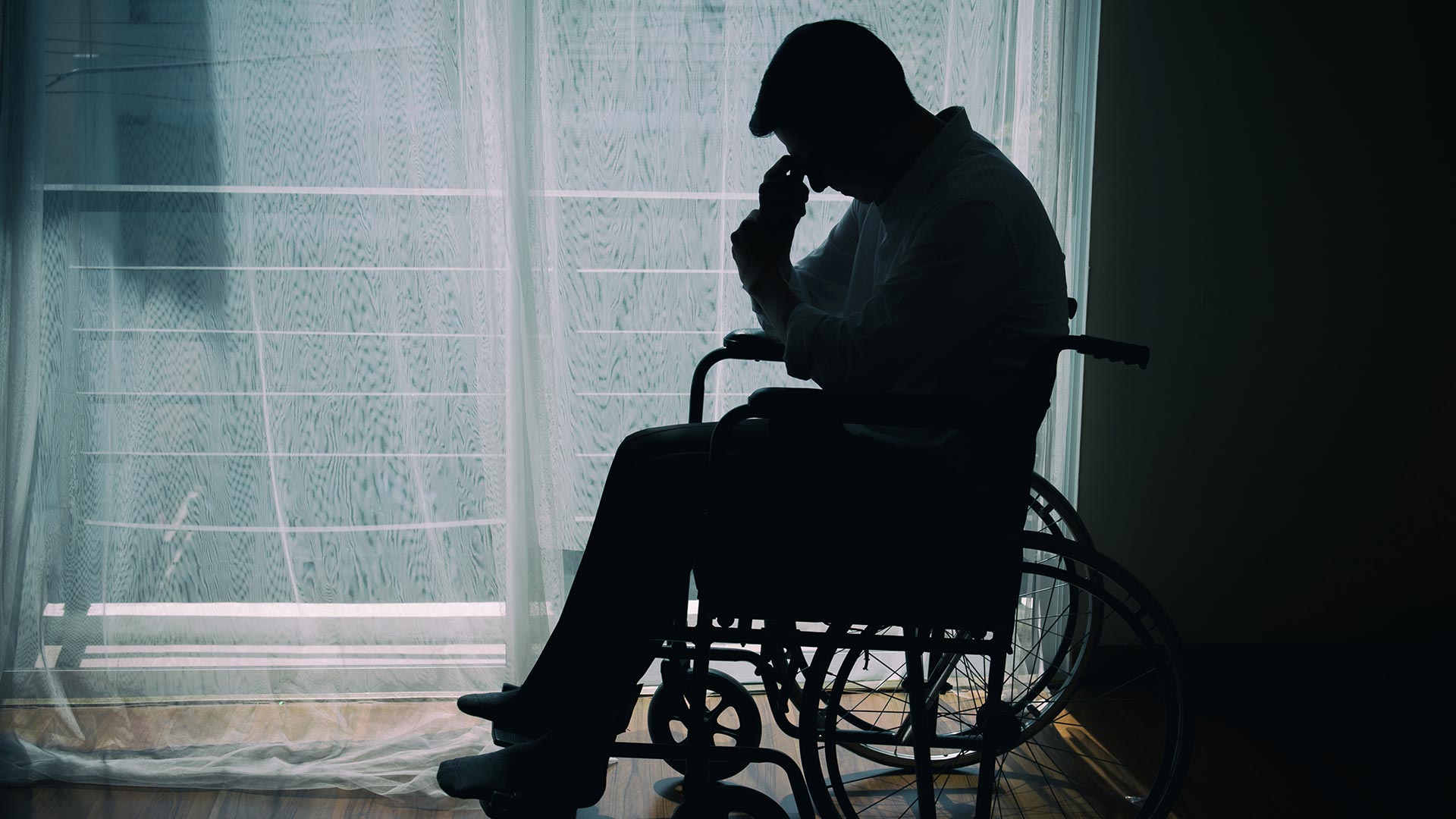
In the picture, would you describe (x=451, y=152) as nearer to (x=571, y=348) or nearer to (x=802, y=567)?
(x=571, y=348)

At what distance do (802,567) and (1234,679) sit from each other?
1.44 metres

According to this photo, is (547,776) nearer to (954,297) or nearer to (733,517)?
(733,517)

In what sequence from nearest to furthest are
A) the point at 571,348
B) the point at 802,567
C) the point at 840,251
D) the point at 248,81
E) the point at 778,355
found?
the point at 802,567
the point at 778,355
the point at 840,251
the point at 248,81
the point at 571,348

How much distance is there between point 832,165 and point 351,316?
1.02 meters

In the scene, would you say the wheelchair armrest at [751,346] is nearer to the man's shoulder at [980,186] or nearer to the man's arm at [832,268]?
the man's arm at [832,268]

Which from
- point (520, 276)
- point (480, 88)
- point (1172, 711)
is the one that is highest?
point (480, 88)

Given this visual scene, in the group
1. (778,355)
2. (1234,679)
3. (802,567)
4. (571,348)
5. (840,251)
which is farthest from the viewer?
(1234,679)

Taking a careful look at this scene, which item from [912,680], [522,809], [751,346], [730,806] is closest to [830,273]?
[751,346]

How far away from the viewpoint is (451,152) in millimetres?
1891

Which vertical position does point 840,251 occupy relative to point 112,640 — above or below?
above

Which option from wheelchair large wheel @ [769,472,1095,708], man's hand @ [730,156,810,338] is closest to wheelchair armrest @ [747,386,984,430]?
man's hand @ [730,156,810,338]

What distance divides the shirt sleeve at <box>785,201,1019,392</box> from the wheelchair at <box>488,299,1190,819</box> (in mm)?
108

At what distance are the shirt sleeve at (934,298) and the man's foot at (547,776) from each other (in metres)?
0.61

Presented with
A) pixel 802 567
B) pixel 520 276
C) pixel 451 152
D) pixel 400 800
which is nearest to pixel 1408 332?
pixel 802 567
